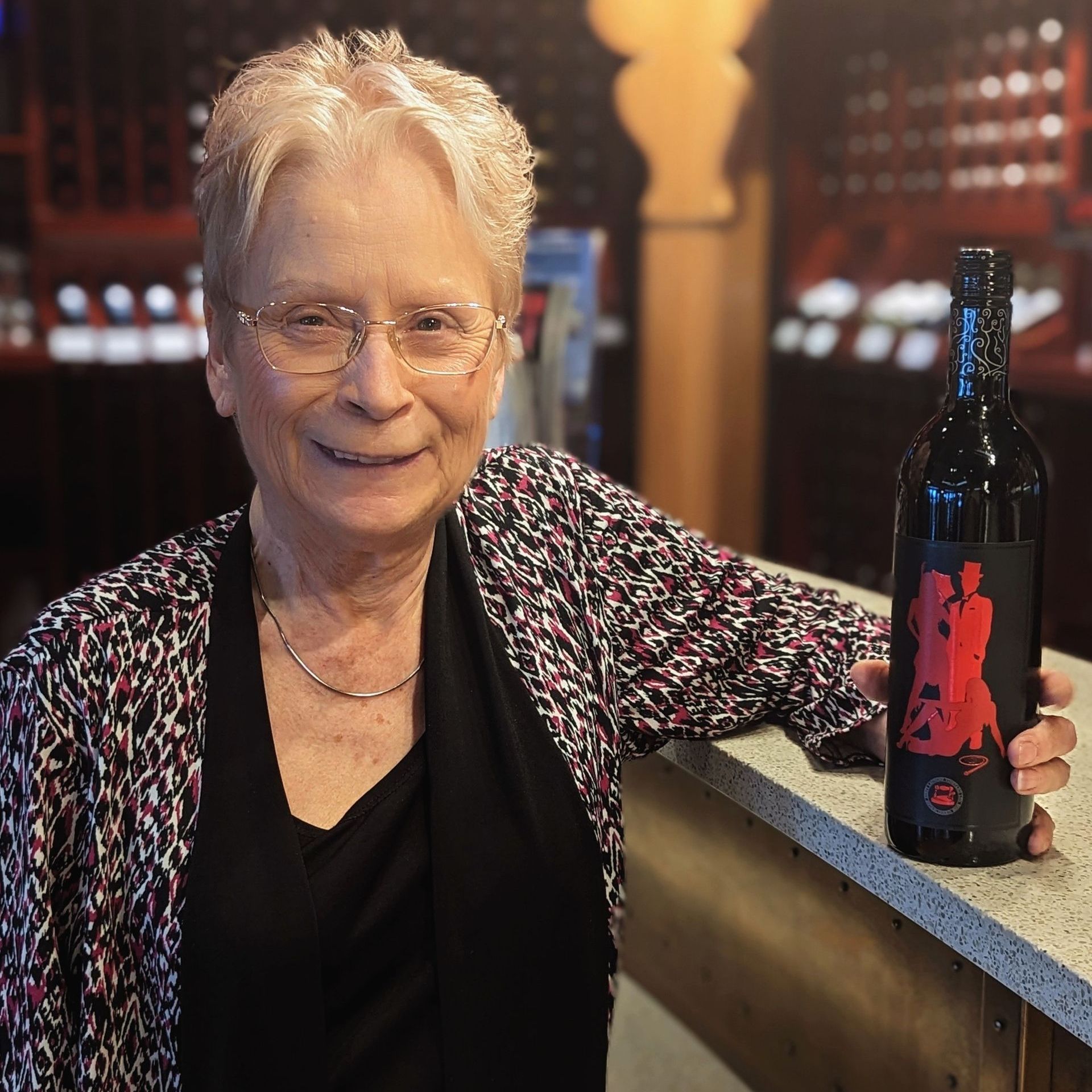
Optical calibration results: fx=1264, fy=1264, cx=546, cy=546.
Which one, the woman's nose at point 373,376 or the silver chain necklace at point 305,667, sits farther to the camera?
Result: the silver chain necklace at point 305,667

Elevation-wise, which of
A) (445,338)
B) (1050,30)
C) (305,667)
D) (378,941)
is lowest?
(378,941)

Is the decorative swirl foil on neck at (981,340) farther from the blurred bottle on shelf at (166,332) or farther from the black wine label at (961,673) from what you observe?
the blurred bottle on shelf at (166,332)

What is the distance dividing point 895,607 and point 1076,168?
3838 millimetres

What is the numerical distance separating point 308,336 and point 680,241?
180 inches

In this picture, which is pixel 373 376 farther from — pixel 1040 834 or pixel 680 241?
pixel 680 241

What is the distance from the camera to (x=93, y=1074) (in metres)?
1.07

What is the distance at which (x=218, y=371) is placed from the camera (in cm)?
121

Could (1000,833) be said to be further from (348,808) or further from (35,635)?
(35,635)

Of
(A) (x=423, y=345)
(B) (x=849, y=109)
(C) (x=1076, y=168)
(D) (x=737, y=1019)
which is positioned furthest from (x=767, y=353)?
(A) (x=423, y=345)

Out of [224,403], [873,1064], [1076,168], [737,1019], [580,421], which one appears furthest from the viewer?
[1076,168]

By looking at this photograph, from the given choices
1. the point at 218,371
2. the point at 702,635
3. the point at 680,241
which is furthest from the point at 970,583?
the point at 680,241

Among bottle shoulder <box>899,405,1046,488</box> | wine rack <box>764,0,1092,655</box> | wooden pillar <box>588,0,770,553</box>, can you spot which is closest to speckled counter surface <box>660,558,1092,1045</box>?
bottle shoulder <box>899,405,1046,488</box>

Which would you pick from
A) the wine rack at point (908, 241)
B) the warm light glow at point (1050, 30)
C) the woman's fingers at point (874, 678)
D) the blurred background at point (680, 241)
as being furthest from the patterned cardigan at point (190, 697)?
the warm light glow at point (1050, 30)

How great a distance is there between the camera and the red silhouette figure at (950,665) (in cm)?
89
